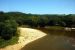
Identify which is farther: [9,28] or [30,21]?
[30,21]

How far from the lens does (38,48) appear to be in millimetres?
28062

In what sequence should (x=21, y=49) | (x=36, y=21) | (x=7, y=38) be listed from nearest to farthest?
(x=21, y=49), (x=7, y=38), (x=36, y=21)

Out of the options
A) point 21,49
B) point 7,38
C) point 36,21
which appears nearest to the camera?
point 21,49

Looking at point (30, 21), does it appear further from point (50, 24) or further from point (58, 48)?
point (58, 48)

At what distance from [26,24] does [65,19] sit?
16446 millimetres

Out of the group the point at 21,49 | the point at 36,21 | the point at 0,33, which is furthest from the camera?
the point at 36,21

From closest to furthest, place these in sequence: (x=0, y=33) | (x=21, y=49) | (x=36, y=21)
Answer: (x=21, y=49) < (x=0, y=33) < (x=36, y=21)

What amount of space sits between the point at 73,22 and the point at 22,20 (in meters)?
20.4

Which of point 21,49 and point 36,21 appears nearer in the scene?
point 21,49

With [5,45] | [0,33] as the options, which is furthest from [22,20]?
[5,45]

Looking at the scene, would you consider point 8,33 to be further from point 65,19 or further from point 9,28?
point 65,19

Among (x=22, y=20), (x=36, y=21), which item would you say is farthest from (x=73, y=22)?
(x=22, y=20)

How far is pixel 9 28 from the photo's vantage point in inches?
1275

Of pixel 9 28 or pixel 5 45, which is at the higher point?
pixel 9 28
